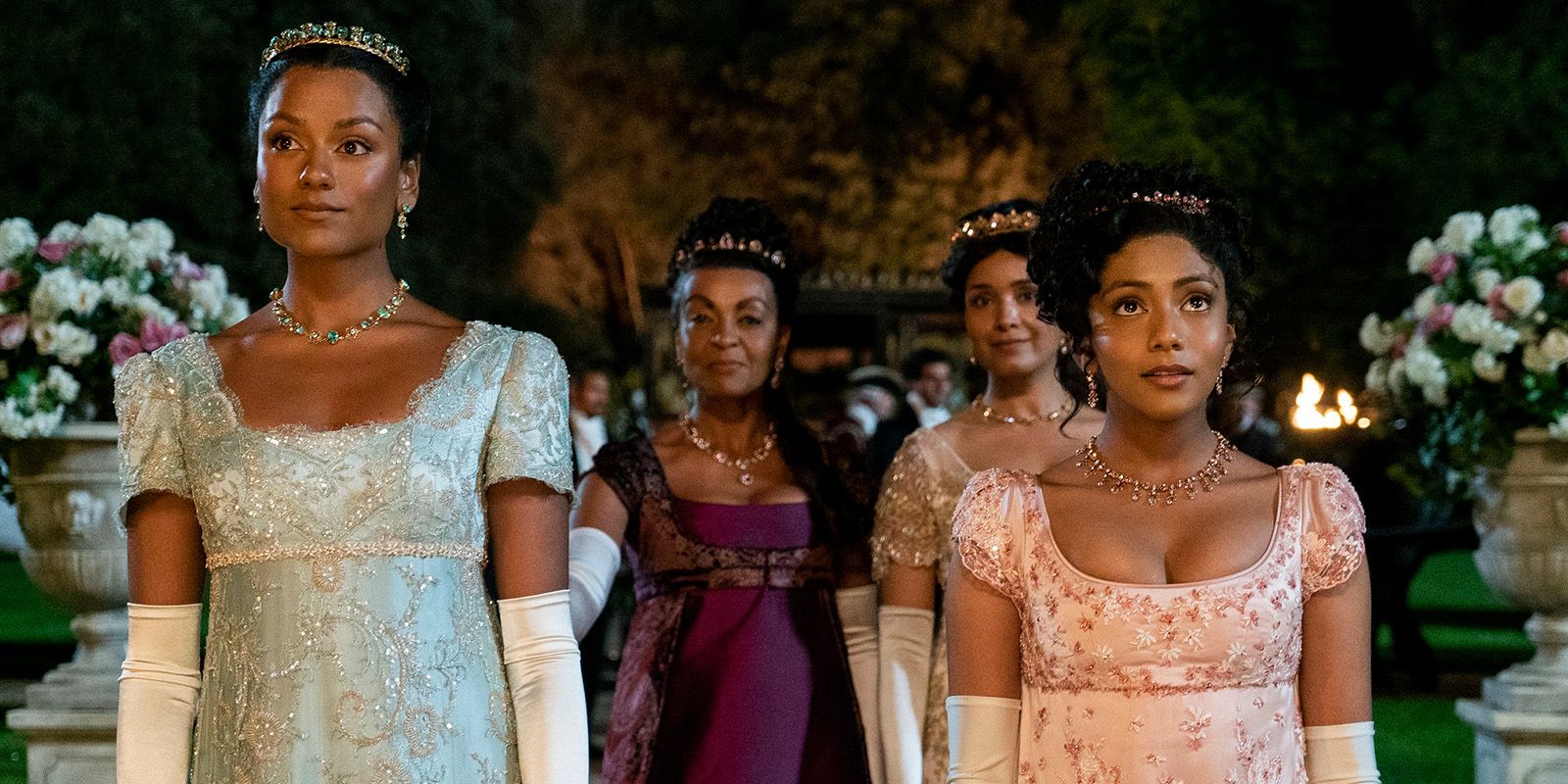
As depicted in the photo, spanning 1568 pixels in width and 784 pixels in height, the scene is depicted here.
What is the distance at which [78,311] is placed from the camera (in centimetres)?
524

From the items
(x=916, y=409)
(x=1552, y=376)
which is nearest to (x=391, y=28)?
(x=916, y=409)

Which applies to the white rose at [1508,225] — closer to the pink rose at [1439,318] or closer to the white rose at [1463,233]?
the white rose at [1463,233]

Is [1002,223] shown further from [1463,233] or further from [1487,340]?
[1463,233]

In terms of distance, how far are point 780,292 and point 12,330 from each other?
270cm

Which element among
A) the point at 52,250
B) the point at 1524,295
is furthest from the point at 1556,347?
the point at 52,250

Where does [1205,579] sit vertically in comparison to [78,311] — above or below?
below

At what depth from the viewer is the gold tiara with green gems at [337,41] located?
2.50 m

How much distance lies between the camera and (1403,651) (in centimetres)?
962

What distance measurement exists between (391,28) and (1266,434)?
9.04 metres

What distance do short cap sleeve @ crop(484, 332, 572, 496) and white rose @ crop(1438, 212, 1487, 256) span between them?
3.79 meters

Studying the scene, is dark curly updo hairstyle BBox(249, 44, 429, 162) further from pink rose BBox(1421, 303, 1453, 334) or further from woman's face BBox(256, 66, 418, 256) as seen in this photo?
pink rose BBox(1421, 303, 1453, 334)

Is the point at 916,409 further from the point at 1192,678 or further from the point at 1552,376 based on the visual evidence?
the point at 1192,678

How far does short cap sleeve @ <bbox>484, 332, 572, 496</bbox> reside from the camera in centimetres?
245

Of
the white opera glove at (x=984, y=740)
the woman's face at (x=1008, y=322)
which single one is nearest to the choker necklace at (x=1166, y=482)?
the white opera glove at (x=984, y=740)
